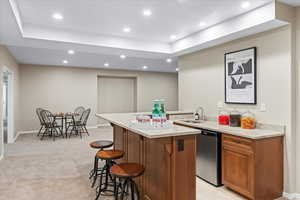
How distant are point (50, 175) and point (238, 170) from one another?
3023 mm

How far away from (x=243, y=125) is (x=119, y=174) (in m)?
2.09

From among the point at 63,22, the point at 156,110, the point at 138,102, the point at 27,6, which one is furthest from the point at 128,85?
the point at 156,110

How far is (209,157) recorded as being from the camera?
3.19 metres

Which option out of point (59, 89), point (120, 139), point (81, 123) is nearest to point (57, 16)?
point (120, 139)

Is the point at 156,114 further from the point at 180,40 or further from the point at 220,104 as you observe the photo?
the point at 180,40

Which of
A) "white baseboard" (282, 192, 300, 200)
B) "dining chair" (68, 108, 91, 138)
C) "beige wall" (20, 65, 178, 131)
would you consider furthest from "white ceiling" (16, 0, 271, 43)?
"beige wall" (20, 65, 178, 131)

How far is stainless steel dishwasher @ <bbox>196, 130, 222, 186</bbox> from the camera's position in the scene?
3.08m

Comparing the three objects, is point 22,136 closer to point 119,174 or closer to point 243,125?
point 119,174

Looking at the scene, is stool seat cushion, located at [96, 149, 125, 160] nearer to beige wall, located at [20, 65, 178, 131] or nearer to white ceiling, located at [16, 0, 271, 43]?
white ceiling, located at [16, 0, 271, 43]

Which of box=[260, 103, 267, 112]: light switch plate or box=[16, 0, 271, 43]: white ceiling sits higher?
box=[16, 0, 271, 43]: white ceiling

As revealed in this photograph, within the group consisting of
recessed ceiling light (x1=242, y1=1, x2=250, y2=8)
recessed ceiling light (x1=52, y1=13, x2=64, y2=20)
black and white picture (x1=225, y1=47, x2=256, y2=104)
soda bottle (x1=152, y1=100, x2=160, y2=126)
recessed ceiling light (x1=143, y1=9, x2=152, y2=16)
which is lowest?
soda bottle (x1=152, y1=100, x2=160, y2=126)

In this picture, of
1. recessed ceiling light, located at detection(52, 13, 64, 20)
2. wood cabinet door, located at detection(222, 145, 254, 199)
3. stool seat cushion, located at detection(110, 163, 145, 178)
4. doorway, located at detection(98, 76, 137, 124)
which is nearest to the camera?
stool seat cushion, located at detection(110, 163, 145, 178)

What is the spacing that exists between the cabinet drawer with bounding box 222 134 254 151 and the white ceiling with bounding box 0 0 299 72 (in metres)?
1.60

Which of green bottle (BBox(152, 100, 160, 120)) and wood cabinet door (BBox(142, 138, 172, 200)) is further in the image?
green bottle (BBox(152, 100, 160, 120))
